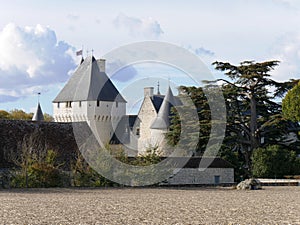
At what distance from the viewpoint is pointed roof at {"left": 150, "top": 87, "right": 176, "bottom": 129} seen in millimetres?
45344

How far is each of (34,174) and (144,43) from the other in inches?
332

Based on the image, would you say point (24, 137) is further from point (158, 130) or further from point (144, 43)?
point (158, 130)

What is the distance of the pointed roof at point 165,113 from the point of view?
149 ft

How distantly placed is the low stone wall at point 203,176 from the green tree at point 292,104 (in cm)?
→ 506

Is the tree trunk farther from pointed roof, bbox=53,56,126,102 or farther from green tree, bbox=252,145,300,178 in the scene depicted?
pointed roof, bbox=53,56,126,102

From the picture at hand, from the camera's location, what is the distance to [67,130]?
113ft

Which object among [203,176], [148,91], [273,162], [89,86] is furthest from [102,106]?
[203,176]

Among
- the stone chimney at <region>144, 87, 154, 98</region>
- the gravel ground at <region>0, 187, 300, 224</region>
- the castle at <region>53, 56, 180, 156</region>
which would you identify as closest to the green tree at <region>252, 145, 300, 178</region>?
the castle at <region>53, 56, 180, 156</region>

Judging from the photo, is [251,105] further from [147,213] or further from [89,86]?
[147,213]

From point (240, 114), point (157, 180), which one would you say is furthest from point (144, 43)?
point (240, 114)

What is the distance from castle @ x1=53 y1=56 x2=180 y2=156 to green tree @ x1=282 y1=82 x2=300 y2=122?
12.8 meters

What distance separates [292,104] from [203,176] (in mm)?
7216

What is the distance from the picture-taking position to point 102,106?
52.6 meters

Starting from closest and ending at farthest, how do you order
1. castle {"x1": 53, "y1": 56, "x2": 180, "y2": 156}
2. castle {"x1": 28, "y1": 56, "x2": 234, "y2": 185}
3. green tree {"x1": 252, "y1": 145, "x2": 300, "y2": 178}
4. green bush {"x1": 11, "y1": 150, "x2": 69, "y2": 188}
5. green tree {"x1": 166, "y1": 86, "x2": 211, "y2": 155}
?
1. green bush {"x1": 11, "y1": 150, "x2": 69, "y2": 188}
2. green tree {"x1": 166, "y1": 86, "x2": 211, "y2": 155}
3. green tree {"x1": 252, "y1": 145, "x2": 300, "y2": 178}
4. castle {"x1": 28, "y1": 56, "x2": 234, "y2": 185}
5. castle {"x1": 53, "y1": 56, "x2": 180, "y2": 156}
